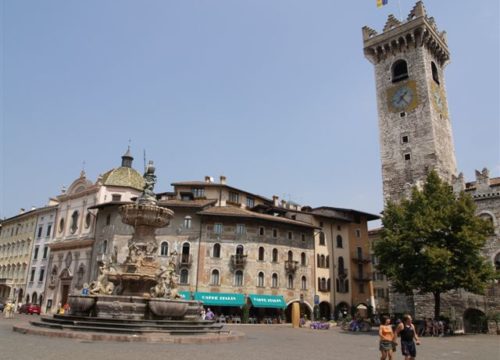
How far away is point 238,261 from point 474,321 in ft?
66.4

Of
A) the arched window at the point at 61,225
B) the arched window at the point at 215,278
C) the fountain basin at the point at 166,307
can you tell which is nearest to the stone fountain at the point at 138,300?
the fountain basin at the point at 166,307

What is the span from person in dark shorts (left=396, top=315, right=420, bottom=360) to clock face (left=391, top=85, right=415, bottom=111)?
35965 mm

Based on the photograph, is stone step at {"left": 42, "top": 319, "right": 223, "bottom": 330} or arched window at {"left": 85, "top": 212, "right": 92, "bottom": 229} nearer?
stone step at {"left": 42, "top": 319, "right": 223, "bottom": 330}

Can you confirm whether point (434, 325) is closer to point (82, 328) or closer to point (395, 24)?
point (82, 328)

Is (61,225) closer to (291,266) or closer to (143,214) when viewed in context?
(291,266)

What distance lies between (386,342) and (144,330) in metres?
8.19

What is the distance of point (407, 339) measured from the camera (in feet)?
33.3

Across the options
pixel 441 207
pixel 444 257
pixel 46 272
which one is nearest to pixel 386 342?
pixel 444 257

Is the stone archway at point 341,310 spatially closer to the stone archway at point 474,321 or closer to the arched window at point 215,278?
the stone archway at point 474,321

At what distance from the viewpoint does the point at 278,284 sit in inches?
1629

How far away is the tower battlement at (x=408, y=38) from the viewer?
43094 millimetres

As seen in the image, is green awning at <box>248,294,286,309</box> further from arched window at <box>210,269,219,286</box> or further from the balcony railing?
the balcony railing

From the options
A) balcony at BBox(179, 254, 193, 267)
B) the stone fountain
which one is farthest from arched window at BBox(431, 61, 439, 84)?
the stone fountain

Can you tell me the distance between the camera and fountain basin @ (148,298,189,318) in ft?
51.9
